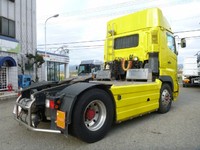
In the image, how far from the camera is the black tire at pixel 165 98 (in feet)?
22.3

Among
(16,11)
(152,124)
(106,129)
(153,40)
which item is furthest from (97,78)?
(16,11)

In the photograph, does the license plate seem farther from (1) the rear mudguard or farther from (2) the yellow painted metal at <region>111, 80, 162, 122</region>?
(2) the yellow painted metal at <region>111, 80, 162, 122</region>

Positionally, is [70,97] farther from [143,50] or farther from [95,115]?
[143,50]

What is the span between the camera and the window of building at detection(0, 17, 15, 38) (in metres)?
14.3

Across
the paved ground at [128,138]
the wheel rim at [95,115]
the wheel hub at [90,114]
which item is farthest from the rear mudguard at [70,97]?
the paved ground at [128,138]

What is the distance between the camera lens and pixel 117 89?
4.87 metres

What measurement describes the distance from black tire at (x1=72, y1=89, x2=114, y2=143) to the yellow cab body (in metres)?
0.56

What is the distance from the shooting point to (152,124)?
5.66 meters

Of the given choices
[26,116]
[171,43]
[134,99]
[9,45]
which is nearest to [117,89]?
[134,99]

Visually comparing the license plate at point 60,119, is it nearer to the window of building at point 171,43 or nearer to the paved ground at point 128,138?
the paved ground at point 128,138

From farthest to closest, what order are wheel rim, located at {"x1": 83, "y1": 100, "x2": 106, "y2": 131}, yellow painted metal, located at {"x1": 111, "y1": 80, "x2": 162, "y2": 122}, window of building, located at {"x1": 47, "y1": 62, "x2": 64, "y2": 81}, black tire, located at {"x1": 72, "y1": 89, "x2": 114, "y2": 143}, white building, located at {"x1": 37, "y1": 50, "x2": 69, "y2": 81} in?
window of building, located at {"x1": 47, "y1": 62, "x2": 64, "y2": 81} → white building, located at {"x1": 37, "y1": 50, "x2": 69, "y2": 81} → yellow painted metal, located at {"x1": 111, "y1": 80, "x2": 162, "y2": 122} → wheel rim, located at {"x1": 83, "y1": 100, "x2": 106, "y2": 131} → black tire, located at {"x1": 72, "y1": 89, "x2": 114, "y2": 143}

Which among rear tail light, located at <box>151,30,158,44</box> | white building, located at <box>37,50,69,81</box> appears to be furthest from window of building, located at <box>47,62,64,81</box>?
rear tail light, located at <box>151,30,158,44</box>

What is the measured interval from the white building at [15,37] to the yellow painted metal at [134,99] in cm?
1076

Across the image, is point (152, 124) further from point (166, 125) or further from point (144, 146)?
point (144, 146)
